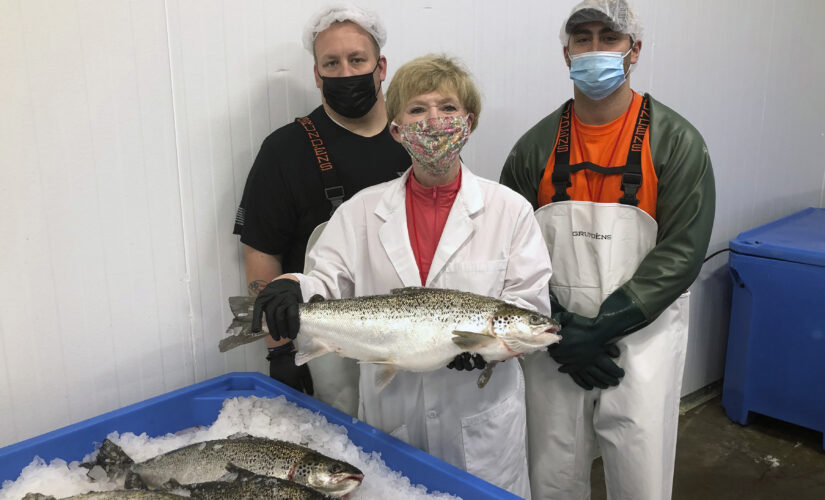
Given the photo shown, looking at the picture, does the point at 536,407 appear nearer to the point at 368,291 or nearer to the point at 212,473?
the point at 368,291

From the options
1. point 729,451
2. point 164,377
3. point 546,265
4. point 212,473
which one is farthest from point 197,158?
point 729,451

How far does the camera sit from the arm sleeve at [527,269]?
1.79 metres

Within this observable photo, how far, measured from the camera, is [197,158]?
2.24 m

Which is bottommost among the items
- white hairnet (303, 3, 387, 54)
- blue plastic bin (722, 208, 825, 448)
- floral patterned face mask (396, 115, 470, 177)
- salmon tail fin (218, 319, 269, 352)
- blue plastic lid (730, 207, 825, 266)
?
blue plastic bin (722, 208, 825, 448)

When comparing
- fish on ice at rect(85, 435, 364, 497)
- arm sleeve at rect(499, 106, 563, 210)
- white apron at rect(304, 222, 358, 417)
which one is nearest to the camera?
fish on ice at rect(85, 435, 364, 497)

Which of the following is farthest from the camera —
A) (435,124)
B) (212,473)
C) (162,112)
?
(162,112)

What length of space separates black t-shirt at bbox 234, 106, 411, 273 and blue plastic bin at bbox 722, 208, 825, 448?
270cm

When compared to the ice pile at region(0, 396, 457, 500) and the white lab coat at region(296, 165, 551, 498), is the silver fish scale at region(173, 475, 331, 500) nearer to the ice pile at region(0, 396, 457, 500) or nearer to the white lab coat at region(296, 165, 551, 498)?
the ice pile at region(0, 396, 457, 500)

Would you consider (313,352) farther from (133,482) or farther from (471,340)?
(133,482)

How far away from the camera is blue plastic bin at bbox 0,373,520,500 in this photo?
1.60 m

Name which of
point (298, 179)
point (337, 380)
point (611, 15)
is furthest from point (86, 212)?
point (611, 15)

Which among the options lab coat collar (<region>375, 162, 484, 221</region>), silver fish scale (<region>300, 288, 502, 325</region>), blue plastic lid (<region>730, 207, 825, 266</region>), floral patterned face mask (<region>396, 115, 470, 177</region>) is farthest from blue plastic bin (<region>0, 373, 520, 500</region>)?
blue plastic lid (<region>730, 207, 825, 266</region>)

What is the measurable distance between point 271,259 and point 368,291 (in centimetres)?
51

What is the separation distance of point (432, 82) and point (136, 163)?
3.43 ft
